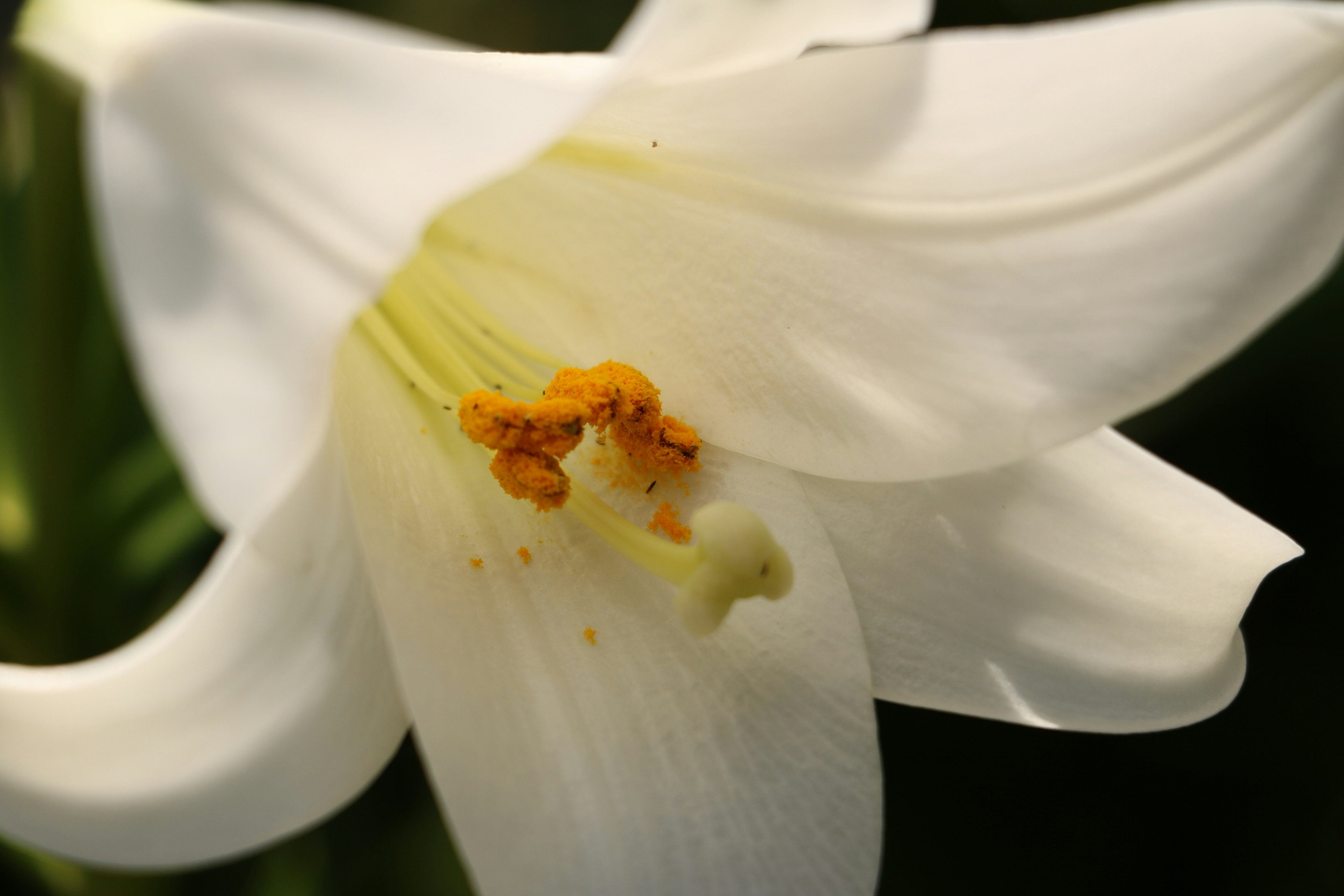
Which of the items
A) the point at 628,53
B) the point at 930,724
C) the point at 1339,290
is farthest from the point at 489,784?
the point at 1339,290

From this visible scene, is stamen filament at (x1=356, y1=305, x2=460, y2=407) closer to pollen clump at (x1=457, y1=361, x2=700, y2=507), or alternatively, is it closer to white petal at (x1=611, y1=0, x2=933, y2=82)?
pollen clump at (x1=457, y1=361, x2=700, y2=507)

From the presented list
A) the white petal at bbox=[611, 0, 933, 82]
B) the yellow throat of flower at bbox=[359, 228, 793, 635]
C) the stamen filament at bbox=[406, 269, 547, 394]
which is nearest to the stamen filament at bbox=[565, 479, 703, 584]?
the yellow throat of flower at bbox=[359, 228, 793, 635]

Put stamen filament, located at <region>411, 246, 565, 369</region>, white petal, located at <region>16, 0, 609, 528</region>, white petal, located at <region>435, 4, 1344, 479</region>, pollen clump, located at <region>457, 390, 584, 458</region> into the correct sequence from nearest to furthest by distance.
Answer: white petal, located at <region>16, 0, 609, 528</region> → white petal, located at <region>435, 4, 1344, 479</region> → pollen clump, located at <region>457, 390, 584, 458</region> → stamen filament, located at <region>411, 246, 565, 369</region>

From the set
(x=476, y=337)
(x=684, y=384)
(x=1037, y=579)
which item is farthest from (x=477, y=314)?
(x=1037, y=579)

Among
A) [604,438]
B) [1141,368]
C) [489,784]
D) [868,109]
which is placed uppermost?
[868,109]

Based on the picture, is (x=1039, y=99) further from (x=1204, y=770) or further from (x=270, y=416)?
(x=1204, y=770)

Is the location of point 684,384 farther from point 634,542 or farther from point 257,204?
point 257,204
